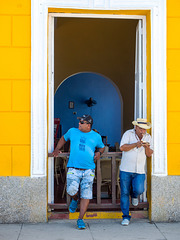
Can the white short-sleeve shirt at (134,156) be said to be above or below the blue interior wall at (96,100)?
below

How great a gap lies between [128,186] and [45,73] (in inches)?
84.2

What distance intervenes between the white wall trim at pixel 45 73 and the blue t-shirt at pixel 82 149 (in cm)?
48

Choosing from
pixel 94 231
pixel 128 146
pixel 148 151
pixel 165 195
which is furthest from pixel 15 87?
pixel 165 195

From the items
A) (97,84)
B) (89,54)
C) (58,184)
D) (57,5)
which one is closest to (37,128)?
(57,5)

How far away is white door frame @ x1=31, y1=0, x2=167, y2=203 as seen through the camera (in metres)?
5.59

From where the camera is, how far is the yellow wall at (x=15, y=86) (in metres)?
5.57

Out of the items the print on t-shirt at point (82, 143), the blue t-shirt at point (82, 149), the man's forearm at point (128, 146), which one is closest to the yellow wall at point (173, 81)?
the man's forearm at point (128, 146)

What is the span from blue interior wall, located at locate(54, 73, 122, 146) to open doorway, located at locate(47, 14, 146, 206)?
65.2 inches

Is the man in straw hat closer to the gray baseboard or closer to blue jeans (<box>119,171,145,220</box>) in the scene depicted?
blue jeans (<box>119,171,145,220</box>)

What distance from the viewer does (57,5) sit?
5.62 metres

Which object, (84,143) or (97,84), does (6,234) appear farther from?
(97,84)

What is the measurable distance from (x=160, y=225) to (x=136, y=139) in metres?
1.37

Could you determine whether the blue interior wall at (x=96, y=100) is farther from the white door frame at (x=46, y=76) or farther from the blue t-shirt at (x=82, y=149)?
the blue t-shirt at (x=82, y=149)

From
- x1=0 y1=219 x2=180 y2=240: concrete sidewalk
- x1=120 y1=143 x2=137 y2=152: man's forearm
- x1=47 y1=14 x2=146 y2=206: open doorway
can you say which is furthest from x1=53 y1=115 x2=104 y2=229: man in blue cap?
x1=47 y1=14 x2=146 y2=206: open doorway
